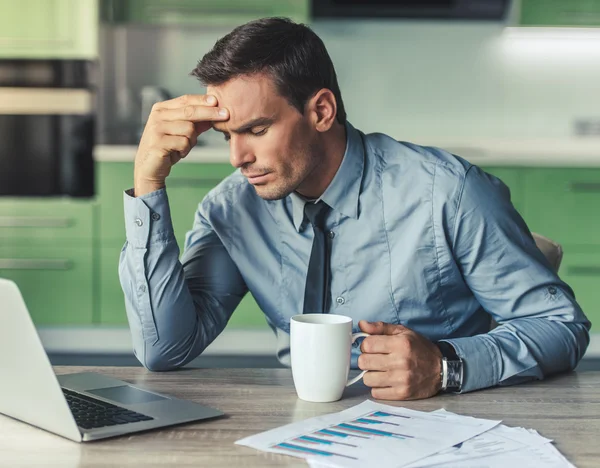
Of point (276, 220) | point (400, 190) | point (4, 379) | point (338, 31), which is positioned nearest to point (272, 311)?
point (276, 220)

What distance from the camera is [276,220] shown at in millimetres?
1622

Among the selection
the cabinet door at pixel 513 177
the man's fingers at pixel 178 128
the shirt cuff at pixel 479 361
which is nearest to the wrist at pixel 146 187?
the man's fingers at pixel 178 128

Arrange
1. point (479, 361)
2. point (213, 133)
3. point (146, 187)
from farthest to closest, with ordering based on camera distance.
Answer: point (213, 133) < point (146, 187) < point (479, 361)

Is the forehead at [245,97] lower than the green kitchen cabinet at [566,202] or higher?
higher

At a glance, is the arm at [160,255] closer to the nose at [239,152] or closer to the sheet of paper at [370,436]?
the nose at [239,152]

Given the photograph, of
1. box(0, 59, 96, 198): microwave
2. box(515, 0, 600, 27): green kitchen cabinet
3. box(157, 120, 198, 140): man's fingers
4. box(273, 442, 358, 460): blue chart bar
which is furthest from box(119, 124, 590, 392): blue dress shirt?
box(515, 0, 600, 27): green kitchen cabinet

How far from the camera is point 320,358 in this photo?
1102mm

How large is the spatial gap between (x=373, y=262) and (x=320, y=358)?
1.53 ft

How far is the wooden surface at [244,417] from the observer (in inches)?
33.7

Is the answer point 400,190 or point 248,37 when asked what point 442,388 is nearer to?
point 400,190

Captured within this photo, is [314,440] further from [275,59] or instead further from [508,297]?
[275,59]

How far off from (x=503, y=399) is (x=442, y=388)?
86 millimetres

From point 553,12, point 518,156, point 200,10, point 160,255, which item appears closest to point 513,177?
point 518,156

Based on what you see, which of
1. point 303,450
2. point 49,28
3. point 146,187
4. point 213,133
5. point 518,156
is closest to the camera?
point 303,450
